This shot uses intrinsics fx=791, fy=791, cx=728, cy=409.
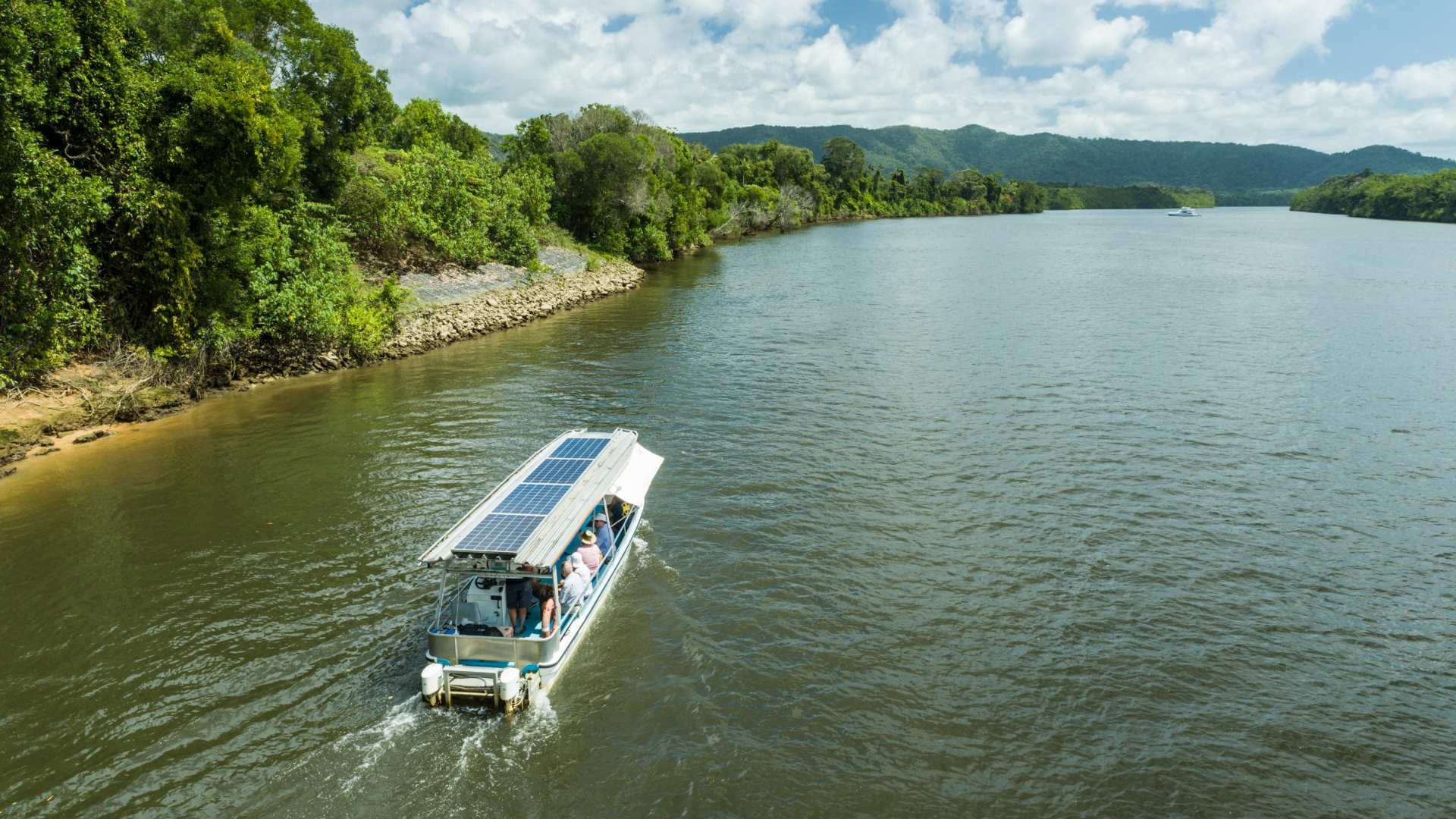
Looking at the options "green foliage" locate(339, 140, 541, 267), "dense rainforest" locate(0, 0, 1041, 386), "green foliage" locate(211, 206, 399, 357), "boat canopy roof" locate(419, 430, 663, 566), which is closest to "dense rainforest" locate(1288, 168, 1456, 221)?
"green foliage" locate(339, 140, 541, 267)

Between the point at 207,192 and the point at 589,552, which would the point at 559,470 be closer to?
the point at 589,552

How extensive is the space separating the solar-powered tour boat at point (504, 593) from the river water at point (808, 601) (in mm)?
546

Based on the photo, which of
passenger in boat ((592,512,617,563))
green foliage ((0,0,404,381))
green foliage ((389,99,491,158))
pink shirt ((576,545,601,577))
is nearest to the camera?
pink shirt ((576,545,601,577))

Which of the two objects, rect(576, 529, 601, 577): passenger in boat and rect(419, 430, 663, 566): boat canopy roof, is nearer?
rect(419, 430, 663, 566): boat canopy roof

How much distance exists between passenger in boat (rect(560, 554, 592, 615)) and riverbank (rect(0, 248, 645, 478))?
1905 cm

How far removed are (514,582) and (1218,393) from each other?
28.2 m

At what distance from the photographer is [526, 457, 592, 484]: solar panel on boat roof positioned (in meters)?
17.8

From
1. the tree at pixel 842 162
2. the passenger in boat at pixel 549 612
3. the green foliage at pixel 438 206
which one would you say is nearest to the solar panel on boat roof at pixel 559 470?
the passenger in boat at pixel 549 612

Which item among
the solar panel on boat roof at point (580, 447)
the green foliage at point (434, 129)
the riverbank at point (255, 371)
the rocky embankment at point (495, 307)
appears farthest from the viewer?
the green foliage at point (434, 129)

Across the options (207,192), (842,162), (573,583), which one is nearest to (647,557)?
(573,583)

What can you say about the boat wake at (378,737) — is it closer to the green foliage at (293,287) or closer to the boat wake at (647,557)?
the boat wake at (647,557)

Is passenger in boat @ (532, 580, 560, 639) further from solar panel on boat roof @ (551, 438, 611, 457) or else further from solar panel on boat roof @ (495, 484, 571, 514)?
solar panel on boat roof @ (551, 438, 611, 457)

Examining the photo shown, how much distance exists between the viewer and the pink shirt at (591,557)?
636 inches

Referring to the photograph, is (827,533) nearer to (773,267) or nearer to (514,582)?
(514,582)
